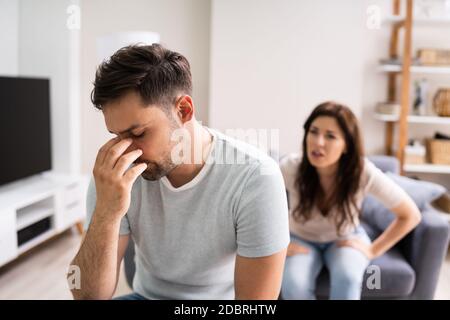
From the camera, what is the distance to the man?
60 centimetres

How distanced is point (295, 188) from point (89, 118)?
2.20ft

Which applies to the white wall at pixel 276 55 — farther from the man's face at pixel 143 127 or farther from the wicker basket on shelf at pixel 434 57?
the wicker basket on shelf at pixel 434 57

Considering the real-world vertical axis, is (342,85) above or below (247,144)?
above

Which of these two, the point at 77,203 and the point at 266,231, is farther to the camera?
the point at 77,203

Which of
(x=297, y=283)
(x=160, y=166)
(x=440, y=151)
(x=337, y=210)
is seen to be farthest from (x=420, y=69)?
(x=160, y=166)

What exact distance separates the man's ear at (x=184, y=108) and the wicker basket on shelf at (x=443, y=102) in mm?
2126

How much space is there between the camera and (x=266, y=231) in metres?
0.71

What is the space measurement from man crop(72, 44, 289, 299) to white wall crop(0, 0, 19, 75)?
9.9 inches

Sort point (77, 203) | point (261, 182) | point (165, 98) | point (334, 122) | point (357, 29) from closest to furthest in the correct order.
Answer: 1. point (165, 98)
2. point (261, 182)
3. point (357, 29)
4. point (334, 122)
5. point (77, 203)

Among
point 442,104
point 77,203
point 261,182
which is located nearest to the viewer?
point 261,182

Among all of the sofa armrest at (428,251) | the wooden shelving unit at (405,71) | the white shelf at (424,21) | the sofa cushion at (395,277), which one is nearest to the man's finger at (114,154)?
the sofa cushion at (395,277)

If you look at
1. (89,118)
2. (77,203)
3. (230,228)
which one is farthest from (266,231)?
(77,203)
